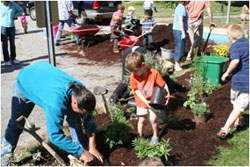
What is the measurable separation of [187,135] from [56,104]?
7.04 ft

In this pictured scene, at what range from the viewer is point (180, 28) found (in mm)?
8219

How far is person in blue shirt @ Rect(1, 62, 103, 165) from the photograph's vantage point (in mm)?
3297

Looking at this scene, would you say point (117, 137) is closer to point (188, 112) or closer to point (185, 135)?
point (185, 135)

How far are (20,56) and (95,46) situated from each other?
7.22 ft

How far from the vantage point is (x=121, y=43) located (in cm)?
995

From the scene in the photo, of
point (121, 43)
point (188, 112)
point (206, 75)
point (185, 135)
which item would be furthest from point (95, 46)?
point (185, 135)

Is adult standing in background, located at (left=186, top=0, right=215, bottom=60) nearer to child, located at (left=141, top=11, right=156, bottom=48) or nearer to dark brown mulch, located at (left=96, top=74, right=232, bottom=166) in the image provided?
child, located at (left=141, top=11, right=156, bottom=48)

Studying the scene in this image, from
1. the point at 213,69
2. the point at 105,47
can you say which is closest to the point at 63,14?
the point at 105,47

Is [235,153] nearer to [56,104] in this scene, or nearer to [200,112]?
[200,112]

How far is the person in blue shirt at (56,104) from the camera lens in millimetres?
3297

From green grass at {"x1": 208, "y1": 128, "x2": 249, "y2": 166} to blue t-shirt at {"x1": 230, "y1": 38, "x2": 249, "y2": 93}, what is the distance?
0.62 m

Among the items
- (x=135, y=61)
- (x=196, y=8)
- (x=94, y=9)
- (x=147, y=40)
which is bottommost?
(x=147, y=40)

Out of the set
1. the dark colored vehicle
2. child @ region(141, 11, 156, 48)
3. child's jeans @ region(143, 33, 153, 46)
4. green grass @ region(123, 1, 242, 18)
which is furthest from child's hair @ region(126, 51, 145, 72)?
green grass @ region(123, 1, 242, 18)

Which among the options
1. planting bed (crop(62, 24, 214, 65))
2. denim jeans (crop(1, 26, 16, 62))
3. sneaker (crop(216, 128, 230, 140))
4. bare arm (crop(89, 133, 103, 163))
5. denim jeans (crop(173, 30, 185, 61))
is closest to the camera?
bare arm (crop(89, 133, 103, 163))
